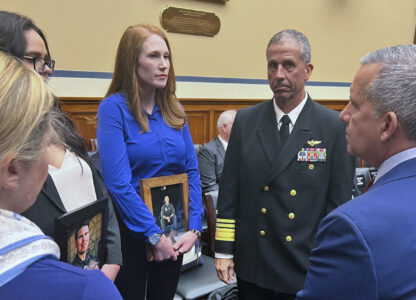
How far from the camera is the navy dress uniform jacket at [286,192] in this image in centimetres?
156

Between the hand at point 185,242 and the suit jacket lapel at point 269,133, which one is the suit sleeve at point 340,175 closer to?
the suit jacket lapel at point 269,133

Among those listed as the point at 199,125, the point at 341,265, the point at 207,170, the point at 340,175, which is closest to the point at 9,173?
the point at 341,265

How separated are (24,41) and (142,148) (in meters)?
0.65

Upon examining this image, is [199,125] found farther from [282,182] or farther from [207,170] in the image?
[282,182]

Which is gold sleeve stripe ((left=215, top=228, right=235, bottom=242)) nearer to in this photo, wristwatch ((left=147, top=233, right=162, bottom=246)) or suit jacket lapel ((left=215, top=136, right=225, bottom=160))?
wristwatch ((left=147, top=233, right=162, bottom=246))

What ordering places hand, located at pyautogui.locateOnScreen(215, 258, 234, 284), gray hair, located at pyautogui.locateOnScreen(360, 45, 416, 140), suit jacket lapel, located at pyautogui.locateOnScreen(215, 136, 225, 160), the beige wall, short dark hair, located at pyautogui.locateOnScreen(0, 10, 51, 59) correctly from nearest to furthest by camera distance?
1. gray hair, located at pyautogui.locateOnScreen(360, 45, 416, 140)
2. short dark hair, located at pyautogui.locateOnScreen(0, 10, 51, 59)
3. hand, located at pyautogui.locateOnScreen(215, 258, 234, 284)
4. suit jacket lapel, located at pyautogui.locateOnScreen(215, 136, 225, 160)
5. the beige wall

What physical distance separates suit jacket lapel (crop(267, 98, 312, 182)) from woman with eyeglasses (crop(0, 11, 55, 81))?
37.3 inches

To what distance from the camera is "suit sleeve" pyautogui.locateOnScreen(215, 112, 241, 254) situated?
1.71 meters

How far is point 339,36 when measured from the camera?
6.62m

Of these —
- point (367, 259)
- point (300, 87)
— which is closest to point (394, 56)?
point (367, 259)

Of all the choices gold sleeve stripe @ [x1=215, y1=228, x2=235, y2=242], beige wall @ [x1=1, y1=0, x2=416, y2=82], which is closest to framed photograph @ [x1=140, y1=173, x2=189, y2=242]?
gold sleeve stripe @ [x1=215, y1=228, x2=235, y2=242]

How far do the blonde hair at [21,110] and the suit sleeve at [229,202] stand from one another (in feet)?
3.70

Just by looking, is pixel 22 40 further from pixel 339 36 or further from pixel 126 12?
pixel 339 36

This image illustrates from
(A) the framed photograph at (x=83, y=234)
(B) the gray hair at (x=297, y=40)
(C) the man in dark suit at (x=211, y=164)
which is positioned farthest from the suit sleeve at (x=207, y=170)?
(A) the framed photograph at (x=83, y=234)
